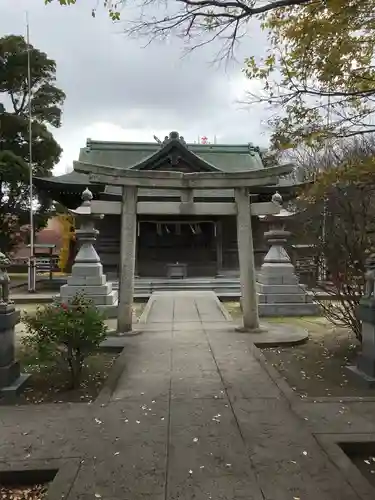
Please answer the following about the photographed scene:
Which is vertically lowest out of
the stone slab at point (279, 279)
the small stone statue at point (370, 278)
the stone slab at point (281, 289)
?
the stone slab at point (281, 289)

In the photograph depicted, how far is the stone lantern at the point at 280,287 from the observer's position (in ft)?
37.3

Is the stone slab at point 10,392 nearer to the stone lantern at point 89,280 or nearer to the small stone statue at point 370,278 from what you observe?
the small stone statue at point 370,278

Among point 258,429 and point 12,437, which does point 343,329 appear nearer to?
point 258,429

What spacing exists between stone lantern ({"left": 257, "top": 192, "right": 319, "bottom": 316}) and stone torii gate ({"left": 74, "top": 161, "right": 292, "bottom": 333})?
2.53 metres

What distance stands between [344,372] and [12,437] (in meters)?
4.30

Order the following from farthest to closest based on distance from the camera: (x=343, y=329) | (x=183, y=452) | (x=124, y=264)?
1. (x=343, y=329)
2. (x=124, y=264)
3. (x=183, y=452)

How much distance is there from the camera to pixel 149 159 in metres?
18.7

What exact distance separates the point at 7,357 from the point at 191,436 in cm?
247

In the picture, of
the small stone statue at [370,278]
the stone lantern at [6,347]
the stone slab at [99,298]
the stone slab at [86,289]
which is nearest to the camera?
the stone lantern at [6,347]

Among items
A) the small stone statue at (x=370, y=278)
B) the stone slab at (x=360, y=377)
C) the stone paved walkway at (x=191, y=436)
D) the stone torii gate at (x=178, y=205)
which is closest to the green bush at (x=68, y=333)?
the stone paved walkway at (x=191, y=436)

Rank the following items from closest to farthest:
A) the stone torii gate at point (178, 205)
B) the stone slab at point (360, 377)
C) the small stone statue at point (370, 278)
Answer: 1. the stone slab at point (360, 377)
2. the small stone statue at point (370, 278)
3. the stone torii gate at point (178, 205)

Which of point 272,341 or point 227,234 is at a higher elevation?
point 227,234

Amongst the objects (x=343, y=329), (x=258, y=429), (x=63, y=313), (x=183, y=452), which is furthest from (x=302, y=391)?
(x=343, y=329)

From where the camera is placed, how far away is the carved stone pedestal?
196 inches
